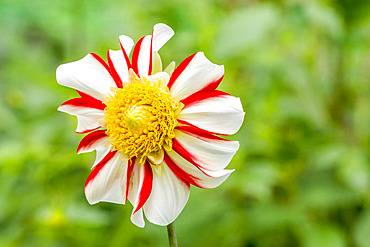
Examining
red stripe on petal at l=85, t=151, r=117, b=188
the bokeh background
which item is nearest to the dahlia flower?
red stripe on petal at l=85, t=151, r=117, b=188

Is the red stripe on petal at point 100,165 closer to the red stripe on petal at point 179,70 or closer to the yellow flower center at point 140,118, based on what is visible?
the yellow flower center at point 140,118

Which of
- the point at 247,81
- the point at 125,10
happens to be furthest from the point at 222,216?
the point at 125,10

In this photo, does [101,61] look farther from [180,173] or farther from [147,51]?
[180,173]

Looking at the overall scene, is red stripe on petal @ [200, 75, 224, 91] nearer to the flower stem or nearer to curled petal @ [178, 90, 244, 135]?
curled petal @ [178, 90, 244, 135]

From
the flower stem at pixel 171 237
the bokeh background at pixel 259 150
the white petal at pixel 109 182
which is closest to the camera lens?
the flower stem at pixel 171 237

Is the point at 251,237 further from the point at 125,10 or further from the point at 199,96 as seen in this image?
the point at 125,10

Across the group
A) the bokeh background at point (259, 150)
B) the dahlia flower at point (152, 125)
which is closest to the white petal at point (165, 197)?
the dahlia flower at point (152, 125)
